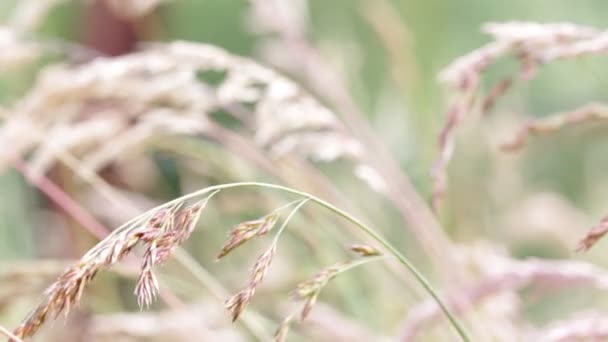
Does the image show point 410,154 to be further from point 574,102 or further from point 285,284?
point 285,284

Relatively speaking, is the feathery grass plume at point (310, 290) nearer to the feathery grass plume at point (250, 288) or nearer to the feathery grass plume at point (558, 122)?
the feathery grass plume at point (250, 288)

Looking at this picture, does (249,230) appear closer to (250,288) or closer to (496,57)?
(250,288)

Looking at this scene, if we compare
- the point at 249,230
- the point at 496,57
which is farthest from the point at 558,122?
the point at 249,230

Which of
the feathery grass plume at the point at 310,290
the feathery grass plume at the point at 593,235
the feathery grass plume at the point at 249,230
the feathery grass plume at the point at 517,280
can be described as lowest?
the feathery grass plume at the point at 249,230

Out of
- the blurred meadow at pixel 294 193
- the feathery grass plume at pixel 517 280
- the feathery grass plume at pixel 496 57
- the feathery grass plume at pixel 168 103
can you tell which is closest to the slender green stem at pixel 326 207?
the blurred meadow at pixel 294 193

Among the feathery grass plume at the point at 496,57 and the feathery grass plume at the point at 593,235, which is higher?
the feathery grass plume at the point at 496,57

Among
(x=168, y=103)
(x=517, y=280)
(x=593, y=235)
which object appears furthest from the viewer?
(x=168, y=103)

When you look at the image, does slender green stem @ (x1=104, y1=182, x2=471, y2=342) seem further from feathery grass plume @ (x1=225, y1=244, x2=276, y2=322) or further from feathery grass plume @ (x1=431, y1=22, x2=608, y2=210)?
feathery grass plume @ (x1=431, y1=22, x2=608, y2=210)

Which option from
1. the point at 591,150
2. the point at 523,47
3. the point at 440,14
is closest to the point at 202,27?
the point at 440,14
